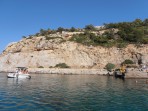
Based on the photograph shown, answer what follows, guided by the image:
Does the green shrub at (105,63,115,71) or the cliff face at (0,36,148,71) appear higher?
the cliff face at (0,36,148,71)

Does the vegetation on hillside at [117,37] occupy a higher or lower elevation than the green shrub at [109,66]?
higher

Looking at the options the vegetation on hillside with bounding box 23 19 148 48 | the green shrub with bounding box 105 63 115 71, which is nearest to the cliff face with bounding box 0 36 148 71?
the vegetation on hillside with bounding box 23 19 148 48

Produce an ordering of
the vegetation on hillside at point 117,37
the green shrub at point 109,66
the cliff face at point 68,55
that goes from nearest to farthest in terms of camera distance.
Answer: the green shrub at point 109,66 → the cliff face at point 68,55 → the vegetation on hillside at point 117,37

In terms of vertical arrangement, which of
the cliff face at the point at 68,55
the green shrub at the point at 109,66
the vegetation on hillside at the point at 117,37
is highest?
the vegetation on hillside at the point at 117,37

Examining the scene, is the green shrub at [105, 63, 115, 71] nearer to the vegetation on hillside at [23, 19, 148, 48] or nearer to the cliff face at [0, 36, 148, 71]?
the cliff face at [0, 36, 148, 71]

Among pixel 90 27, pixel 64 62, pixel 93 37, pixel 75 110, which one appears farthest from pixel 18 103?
pixel 90 27

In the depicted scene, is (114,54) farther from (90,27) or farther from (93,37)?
(90,27)

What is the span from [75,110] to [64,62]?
60828mm

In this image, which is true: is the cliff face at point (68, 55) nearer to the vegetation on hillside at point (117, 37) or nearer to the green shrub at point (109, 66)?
the vegetation on hillside at point (117, 37)

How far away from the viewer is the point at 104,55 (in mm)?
78750

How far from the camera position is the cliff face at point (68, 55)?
7712 centimetres

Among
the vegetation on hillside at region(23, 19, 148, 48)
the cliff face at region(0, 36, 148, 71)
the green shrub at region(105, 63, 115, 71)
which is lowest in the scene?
the green shrub at region(105, 63, 115, 71)

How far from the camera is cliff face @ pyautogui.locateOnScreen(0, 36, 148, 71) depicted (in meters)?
77.1

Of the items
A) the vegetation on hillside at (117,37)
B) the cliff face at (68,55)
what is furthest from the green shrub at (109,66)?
the vegetation on hillside at (117,37)
